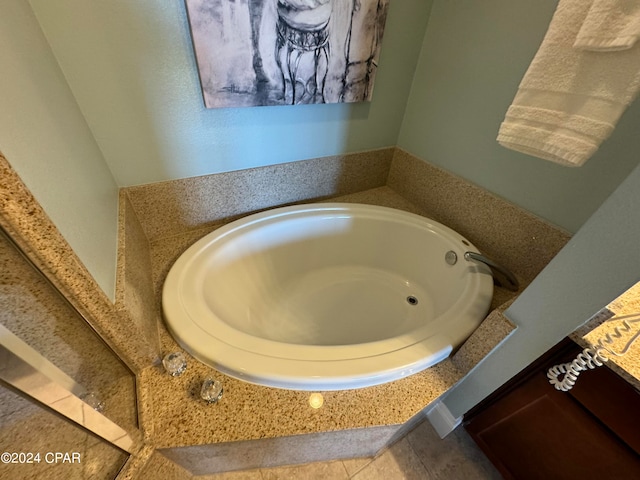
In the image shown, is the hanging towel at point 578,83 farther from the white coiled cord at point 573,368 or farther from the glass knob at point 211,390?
the glass knob at point 211,390

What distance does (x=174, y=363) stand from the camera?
0.72 m

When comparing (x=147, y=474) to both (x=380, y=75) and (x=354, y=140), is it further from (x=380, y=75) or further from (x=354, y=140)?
(x=380, y=75)

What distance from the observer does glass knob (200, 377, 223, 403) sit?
26.9 inches

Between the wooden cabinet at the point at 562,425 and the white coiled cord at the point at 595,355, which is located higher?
the white coiled cord at the point at 595,355

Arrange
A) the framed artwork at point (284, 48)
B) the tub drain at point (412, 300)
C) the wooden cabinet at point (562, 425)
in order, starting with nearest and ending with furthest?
the wooden cabinet at point (562, 425) < the framed artwork at point (284, 48) < the tub drain at point (412, 300)

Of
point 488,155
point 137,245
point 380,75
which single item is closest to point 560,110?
point 488,155

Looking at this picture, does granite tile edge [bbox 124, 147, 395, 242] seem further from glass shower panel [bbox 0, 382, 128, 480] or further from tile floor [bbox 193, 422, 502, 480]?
tile floor [bbox 193, 422, 502, 480]

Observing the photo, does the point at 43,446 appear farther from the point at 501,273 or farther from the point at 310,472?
the point at 501,273

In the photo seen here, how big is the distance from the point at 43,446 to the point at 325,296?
41.3 inches

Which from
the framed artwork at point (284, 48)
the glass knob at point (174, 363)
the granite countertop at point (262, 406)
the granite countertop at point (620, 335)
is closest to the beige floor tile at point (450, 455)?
the granite countertop at point (262, 406)

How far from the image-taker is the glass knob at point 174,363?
0.72 m

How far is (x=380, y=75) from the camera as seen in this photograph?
1.22 m

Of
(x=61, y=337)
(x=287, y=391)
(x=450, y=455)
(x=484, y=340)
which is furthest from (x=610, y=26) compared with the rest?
(x=450, y=455)

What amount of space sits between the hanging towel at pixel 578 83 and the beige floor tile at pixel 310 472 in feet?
4.01
